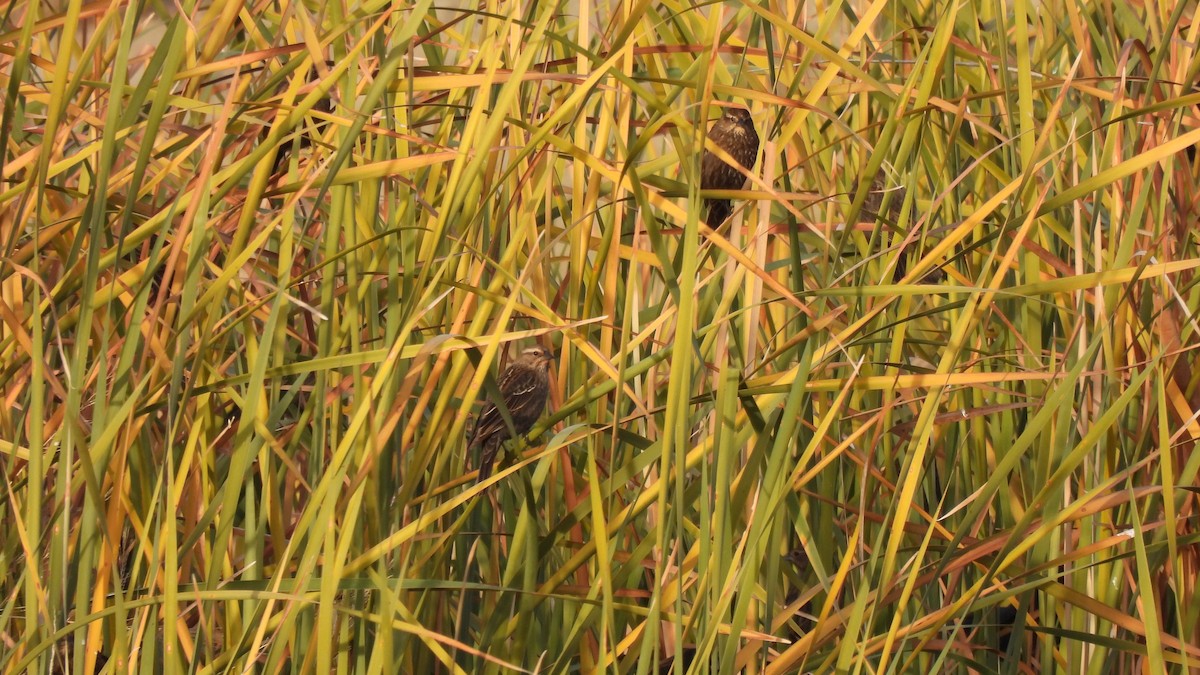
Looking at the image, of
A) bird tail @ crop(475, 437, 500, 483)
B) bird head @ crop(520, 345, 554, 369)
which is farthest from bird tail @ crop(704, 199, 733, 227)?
bird tail @ crop(475, 437, 500, 483)

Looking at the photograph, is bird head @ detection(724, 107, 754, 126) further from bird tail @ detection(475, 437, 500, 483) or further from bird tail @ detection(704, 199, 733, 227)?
bird tail @ detection(475, 437, 500, 483)

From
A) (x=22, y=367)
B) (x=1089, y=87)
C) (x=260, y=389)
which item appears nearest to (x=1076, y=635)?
(x=1089, y=87)

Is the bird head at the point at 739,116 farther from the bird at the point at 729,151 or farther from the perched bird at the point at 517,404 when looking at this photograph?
the perched bird at the point at 517,404

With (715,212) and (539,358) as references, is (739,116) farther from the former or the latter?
(539,358)

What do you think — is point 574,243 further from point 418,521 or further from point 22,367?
point 22,367

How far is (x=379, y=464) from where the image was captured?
1285 mm

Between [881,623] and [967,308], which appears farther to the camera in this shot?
[881,623]

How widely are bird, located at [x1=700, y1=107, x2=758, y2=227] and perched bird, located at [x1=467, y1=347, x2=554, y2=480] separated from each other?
303 millimetres

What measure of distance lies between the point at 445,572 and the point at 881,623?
531 mm

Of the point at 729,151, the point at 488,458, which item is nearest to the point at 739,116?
the point at 729,151

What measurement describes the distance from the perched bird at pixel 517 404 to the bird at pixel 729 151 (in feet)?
0.99

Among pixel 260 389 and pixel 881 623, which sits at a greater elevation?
pixel 260 389

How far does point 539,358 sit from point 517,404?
3.7 inches

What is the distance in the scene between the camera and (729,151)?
63.9 inches
